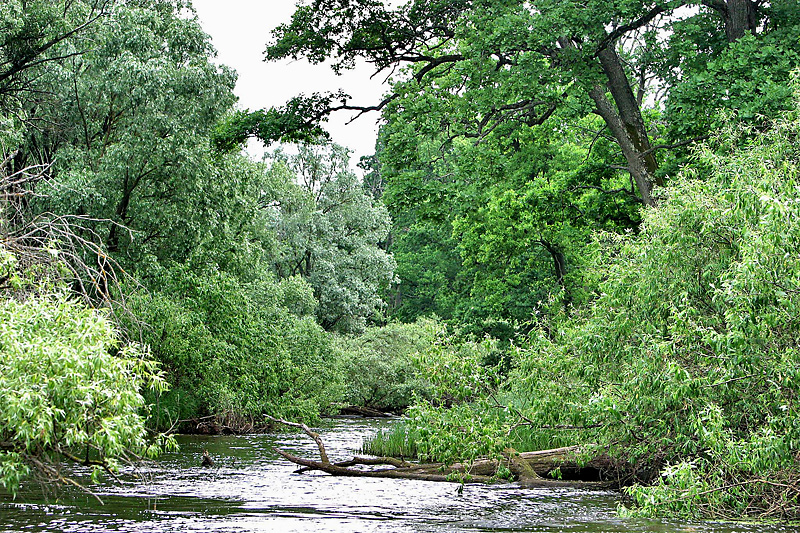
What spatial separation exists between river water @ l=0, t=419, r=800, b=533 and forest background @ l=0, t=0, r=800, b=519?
0.87 m

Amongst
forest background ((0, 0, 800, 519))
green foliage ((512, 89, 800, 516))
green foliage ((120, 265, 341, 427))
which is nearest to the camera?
forest background ((0, 0, 800, 519))

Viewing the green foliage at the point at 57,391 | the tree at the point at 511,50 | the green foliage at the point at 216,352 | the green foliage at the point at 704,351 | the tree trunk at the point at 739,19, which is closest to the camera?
the green foliage at the point at 57,391

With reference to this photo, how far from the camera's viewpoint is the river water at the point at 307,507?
37.5 feet

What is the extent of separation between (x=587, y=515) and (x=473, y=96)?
9.97m

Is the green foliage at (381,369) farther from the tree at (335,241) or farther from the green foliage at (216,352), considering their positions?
the green foliage at (216,352)

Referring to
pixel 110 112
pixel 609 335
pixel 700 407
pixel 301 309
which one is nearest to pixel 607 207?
pixel 609 335

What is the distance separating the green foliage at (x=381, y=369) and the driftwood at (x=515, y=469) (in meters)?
24.9

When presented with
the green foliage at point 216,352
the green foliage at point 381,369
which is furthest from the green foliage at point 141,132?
the green foliage at point 381,369

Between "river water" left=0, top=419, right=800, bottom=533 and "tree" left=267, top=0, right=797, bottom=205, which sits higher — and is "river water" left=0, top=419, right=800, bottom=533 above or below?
below

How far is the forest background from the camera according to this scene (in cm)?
971

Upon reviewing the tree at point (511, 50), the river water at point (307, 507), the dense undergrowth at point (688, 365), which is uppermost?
the tree at point (511, 50)

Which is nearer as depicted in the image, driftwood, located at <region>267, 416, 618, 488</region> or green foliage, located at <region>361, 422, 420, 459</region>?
driftwood, located at <region>267, 416, 618, 488</region>

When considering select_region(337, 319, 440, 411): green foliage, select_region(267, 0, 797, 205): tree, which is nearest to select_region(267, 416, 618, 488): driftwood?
select_region(267, 0, 797, 205): tree

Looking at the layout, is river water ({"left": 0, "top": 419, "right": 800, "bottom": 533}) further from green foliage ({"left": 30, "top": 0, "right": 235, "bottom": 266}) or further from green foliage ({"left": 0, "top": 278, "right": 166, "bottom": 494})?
green foliage ({"left": 30, "top": 0, "right": 235, "bottom": 266})
